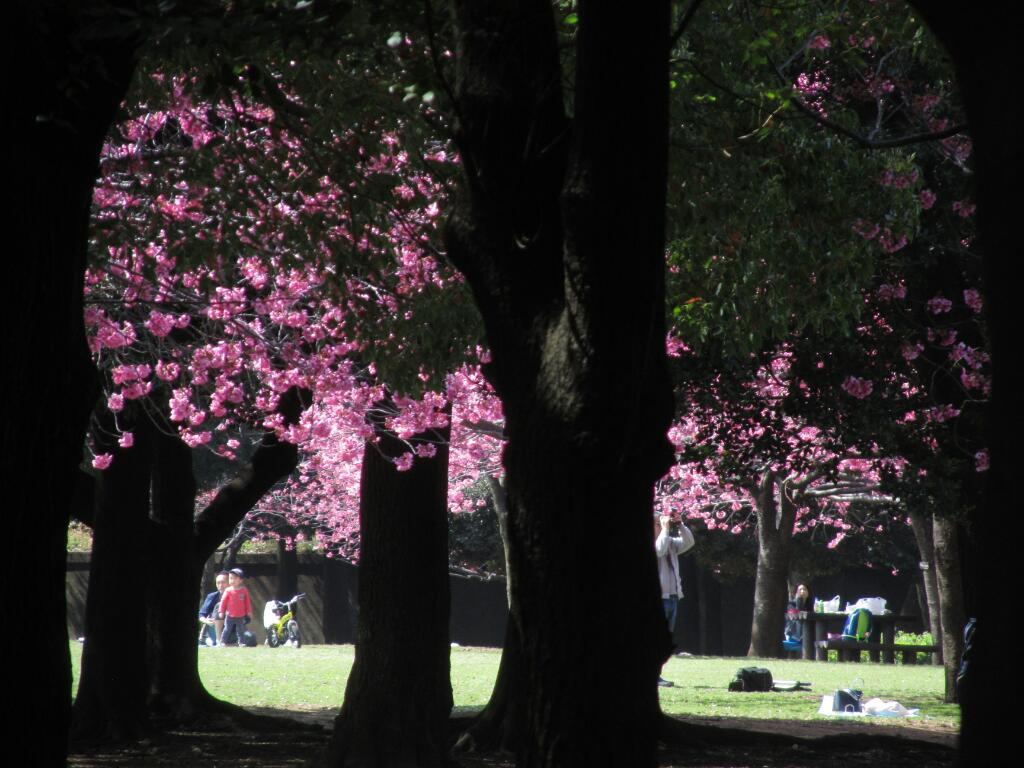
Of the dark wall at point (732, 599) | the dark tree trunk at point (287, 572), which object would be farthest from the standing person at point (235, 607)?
the dark wall at point (732, 599)

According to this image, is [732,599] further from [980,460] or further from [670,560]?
[980,460]

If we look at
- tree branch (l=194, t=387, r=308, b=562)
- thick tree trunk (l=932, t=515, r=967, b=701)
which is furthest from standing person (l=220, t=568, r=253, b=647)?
thick tree trunk (l=932, t=515, r=967, b=701)

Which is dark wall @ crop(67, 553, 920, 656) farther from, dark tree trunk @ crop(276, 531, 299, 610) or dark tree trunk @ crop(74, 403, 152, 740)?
dark tree trunk @ crop(74, 403, 152, 740)

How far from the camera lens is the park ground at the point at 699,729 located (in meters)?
11.4

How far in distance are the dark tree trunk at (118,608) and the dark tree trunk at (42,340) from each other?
806 centimetres

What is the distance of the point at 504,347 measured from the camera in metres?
4.92

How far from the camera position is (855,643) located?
85.7 ft

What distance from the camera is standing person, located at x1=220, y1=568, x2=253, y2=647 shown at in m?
32.8

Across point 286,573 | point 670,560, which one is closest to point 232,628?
point 286,573

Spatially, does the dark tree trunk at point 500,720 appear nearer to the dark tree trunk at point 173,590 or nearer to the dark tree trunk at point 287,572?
the dark tree trunk at point 173,590

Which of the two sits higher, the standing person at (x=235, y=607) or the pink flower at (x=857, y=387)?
the pink flower at (x=857, y=387)

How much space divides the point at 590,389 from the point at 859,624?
24105 mm

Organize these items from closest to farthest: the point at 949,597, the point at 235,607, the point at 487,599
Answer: the point at 949,597
the point at 235,607
the point at 487,599

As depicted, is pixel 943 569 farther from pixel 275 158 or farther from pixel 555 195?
pixel 555 195
